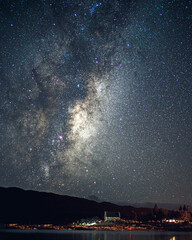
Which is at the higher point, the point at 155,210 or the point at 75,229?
the point at 155,210

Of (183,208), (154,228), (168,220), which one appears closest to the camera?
A: (154,228)

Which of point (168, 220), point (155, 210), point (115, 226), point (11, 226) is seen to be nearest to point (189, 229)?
point (168, 220)

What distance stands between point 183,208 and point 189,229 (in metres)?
25.7

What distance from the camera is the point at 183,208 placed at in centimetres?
17812

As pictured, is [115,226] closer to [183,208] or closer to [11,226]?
[183,208]

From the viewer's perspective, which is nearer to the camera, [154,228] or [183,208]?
[154,228]

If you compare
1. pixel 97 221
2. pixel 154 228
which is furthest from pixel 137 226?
pixel 97 221

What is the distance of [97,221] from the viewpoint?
6693 inches

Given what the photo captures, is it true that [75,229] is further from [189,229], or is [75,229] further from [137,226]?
[189,229]

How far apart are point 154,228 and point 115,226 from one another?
23815 millimetres

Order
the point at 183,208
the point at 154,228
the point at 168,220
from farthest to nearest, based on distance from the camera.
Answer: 1. the point at 183,208
2. the point at 168,220
3. the point at 154,228

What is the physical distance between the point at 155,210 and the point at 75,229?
50.1 meters

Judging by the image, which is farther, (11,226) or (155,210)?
(11,226)

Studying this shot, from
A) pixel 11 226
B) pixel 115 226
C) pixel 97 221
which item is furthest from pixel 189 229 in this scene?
pixel 11 226
